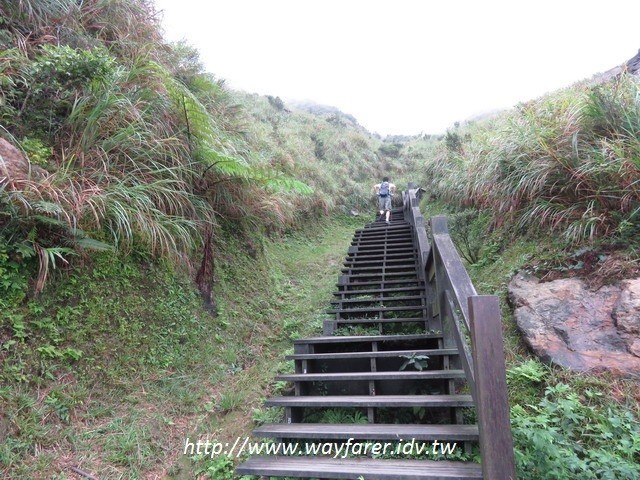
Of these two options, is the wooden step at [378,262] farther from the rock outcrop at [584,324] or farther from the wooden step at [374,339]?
the rock outcrop at [584,324]

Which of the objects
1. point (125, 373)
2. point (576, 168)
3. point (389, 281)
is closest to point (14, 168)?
point (125, 373)

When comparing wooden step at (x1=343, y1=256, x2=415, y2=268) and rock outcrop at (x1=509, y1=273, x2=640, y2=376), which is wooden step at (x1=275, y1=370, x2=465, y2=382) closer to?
rock outcrop at (x1=509, y1=273, x2=640, y2=376)

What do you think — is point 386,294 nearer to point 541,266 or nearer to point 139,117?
point 541,266

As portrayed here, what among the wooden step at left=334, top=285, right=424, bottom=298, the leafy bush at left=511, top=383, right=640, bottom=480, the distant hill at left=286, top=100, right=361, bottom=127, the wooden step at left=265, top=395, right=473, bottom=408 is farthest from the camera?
the distant hill at left=286, top=100, right=361, bottom=127

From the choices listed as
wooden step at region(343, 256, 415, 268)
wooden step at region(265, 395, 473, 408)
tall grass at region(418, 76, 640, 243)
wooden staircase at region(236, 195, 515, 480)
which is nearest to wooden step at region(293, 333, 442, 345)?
wooden staircase at region(236, 195, 515, 480)

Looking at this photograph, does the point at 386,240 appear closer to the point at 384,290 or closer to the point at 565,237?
the point at 384,290

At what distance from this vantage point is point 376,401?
2.61 metres

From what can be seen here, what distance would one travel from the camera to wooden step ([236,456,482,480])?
198cm

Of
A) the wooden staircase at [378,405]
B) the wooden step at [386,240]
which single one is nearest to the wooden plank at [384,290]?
the wooden staircase at [378,405]

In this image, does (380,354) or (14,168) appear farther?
(380,354)

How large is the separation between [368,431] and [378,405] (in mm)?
235

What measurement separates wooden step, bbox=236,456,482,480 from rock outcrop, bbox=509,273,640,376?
47.7 inches

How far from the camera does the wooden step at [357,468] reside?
1981 millimetres

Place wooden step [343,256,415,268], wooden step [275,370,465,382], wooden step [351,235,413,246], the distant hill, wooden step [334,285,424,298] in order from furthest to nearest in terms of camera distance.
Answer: the distant hill → wooden step [351,235,413,246] → wooden step [343,256,415,268] → wooden step [334,285,424,298] → wooden step [275,370,465,382]
